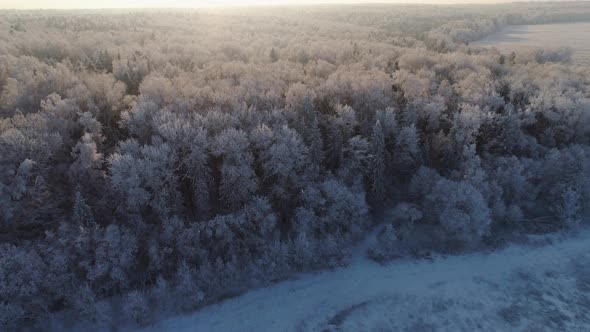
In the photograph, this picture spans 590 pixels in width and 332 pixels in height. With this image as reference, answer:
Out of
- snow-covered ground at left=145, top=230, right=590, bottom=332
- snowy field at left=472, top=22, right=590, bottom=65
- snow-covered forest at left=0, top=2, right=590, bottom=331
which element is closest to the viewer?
snow-covered forest at left=0, top=2, right=590, bottom=331

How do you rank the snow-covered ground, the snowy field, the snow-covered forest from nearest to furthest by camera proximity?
1. the snow-covered forest
2. the snow-covered ground
3. the snowy field

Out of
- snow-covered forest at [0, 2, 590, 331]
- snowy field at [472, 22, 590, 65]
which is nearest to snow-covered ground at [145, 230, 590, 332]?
snow-covered forest at [0, 2, 590, 331]

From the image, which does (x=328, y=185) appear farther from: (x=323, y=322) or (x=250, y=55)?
(x=250, y=55)

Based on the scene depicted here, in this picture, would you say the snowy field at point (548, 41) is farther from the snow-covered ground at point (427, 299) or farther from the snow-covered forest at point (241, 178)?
the snow-covered ground at point (427, 299)

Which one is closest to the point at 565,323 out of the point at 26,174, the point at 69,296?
the point at 69,296

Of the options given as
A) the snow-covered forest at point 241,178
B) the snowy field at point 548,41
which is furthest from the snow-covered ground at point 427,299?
the snowy field at point 548,41

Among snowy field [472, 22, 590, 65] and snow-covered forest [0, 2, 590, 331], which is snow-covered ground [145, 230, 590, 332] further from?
snowy field [472, 22, 590, 65]

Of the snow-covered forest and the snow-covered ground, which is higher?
the snow-covered forest
